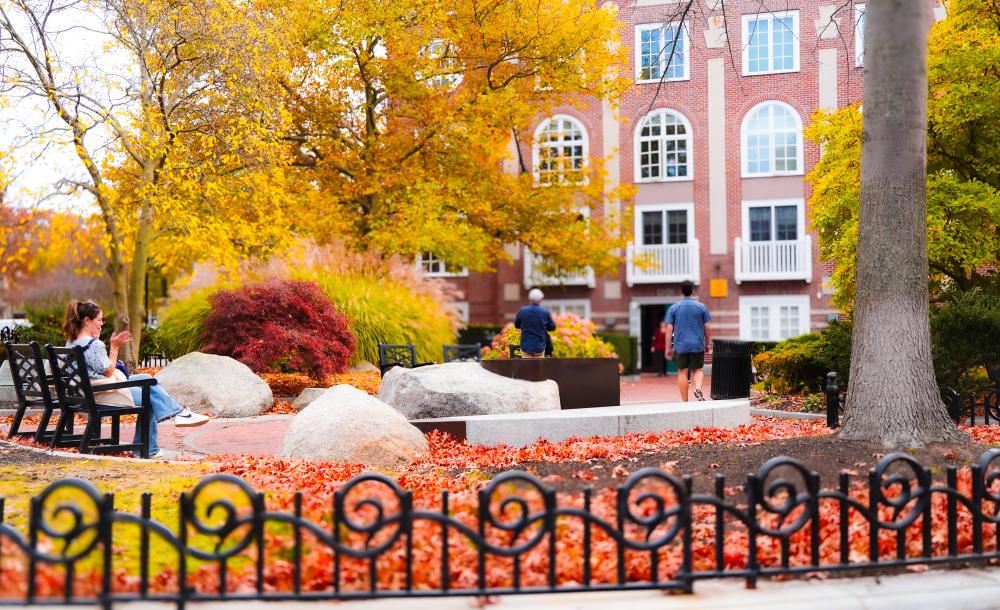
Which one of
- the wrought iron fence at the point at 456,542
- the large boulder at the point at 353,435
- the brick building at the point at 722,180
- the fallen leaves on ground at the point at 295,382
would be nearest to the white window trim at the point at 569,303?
the brick building at the point at 722,180

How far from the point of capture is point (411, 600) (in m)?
4.03

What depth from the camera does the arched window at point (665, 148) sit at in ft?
117

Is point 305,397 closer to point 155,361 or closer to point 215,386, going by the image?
point 215,386

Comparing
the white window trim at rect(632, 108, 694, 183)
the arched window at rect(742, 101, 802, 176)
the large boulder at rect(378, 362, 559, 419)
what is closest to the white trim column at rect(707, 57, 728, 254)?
the white window trim at rect(632, 108, 694, 183)

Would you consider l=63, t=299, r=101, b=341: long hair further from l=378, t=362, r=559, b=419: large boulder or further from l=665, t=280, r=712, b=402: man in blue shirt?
l=665, t=280, r=712, b=402: man in blue shirt

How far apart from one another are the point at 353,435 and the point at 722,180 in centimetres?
2917

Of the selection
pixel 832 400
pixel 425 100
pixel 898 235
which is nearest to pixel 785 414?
pixel 832 400

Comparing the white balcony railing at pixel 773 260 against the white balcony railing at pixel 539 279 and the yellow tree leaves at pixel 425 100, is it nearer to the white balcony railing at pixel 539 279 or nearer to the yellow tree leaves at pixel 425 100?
the white balcony railing at pixel 539 279

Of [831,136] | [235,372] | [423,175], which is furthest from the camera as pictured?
[423,175]

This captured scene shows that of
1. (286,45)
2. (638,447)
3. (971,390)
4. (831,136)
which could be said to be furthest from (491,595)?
(286,45)

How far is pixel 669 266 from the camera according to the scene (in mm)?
35125

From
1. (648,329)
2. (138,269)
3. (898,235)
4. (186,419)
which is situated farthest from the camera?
(648,329)

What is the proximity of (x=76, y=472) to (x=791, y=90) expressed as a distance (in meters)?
31.9

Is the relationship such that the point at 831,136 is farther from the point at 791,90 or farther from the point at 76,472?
the point at 791,90
